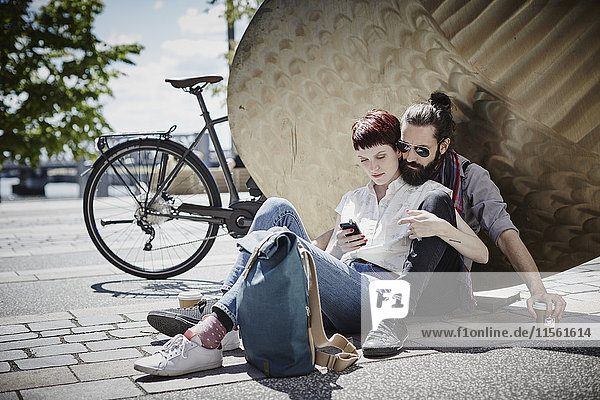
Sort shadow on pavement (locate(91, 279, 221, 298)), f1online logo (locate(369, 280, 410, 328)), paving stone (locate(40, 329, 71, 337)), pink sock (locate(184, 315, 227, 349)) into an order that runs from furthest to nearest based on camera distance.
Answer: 1. shadow on pavement (locate(91, 279, 221, 298))
2. paving stone (locate(40, 329, 71, 337))
3. f1online logo (locate(369, 280, 410, 328))
4. pink sock (locate(184, 315, 227, 349))

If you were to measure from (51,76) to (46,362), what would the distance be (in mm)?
14191

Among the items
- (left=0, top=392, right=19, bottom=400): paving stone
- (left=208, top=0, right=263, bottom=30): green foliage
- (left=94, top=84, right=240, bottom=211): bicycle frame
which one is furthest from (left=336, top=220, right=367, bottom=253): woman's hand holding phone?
(left=208, top=0, right=263, bottom=30): green foliage

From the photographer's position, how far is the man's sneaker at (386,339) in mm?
2775

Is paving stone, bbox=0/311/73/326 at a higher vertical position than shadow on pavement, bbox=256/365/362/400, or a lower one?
lower

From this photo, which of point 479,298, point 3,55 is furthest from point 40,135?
point 479,298

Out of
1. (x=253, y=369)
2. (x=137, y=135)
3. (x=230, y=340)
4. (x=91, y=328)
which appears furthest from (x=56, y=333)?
(x=137, y=135)

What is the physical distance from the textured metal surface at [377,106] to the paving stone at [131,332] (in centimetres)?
132

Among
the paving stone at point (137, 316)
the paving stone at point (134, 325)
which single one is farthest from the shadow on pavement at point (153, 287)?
the paving stone at point (134, 325)

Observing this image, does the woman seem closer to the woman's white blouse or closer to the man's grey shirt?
the woman's white blouse

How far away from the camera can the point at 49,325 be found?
3.59m

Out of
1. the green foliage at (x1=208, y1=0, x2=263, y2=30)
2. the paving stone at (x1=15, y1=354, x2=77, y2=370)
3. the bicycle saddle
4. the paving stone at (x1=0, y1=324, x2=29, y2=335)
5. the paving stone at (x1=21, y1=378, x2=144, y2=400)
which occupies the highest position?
the green foliage at (x1=208, y1=0, x2=263, y2=30)

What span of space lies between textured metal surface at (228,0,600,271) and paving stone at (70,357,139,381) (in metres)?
1.75

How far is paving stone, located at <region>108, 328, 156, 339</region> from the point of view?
336 cm

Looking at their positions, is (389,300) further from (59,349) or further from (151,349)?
(59,349)
